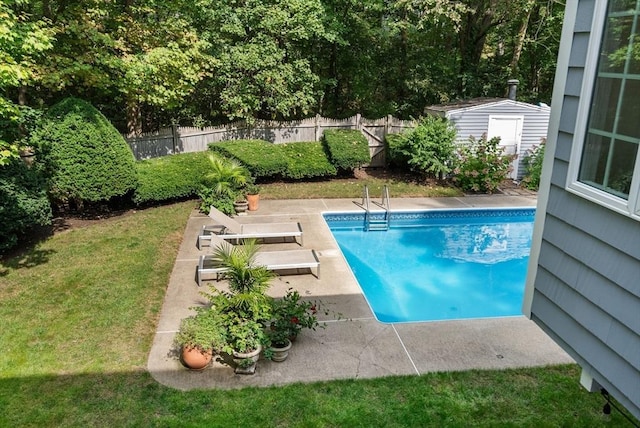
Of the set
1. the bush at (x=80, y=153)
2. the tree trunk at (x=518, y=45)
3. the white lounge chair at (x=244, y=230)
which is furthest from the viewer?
the tree trunk at (x=518, y=45)

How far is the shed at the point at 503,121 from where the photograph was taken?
13.5 meters

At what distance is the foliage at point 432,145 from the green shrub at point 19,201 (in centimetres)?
925

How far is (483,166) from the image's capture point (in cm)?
1312

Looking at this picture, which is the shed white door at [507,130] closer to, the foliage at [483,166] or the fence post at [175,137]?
the foliage at [483,166]

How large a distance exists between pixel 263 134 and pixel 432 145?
5.41m

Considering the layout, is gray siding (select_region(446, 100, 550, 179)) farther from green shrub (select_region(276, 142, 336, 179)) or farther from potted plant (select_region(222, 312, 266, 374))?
potted plant (select_region(222, 312, 266, 374))

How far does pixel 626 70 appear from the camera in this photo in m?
2.45

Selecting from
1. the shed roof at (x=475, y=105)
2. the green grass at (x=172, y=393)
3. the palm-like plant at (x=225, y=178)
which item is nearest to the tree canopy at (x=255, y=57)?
the shed roof at (x=475, y=105)

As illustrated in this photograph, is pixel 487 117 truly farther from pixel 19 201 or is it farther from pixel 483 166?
pixel 19 201

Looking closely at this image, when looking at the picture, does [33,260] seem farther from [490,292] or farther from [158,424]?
[490,292]

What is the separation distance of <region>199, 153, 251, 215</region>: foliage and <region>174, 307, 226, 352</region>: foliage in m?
5.52

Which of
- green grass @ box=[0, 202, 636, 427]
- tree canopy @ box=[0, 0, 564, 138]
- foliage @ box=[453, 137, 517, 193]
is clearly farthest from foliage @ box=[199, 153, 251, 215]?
foliage @ box=[453, 137, 517, 193]

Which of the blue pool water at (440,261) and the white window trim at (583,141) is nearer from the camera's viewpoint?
the white window trim at (583,141)

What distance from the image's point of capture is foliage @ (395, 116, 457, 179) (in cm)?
1308
